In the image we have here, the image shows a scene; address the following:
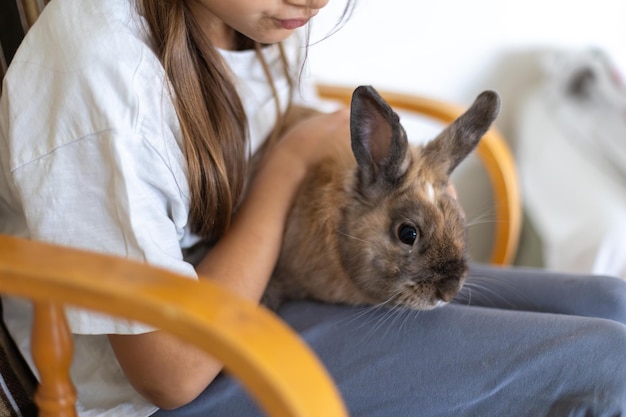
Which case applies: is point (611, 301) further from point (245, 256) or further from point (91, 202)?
point (91, 202)

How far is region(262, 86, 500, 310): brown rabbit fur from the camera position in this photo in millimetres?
833

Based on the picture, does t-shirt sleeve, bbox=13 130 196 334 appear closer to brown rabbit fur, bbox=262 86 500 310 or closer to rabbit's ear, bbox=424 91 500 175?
brown rabbit fur, bbox=262 86 500 310

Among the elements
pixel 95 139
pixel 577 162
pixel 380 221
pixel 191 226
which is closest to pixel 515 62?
pixel 577 162

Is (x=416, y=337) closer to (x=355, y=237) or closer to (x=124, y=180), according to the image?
(x=355, y=237)

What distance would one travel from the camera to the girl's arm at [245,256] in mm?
760

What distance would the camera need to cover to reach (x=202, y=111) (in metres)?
0.82

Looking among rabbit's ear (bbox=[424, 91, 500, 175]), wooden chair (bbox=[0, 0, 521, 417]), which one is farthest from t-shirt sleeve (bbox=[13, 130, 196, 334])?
rabbit's ear (bbox=[424, 91, 500, 175])

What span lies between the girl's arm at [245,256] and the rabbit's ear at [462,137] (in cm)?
14

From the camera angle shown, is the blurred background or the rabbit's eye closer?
the rabbit's eye

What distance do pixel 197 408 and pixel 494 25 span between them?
47.0 inches

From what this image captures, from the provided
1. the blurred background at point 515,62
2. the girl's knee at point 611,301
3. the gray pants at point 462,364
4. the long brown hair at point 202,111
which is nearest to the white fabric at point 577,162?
the blurred background at point 515,62

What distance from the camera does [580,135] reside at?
158 cm

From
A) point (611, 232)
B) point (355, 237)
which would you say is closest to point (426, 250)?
point (355, 237)

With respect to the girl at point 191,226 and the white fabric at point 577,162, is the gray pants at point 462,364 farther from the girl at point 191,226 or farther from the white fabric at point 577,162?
the white fabric at point 577,162
